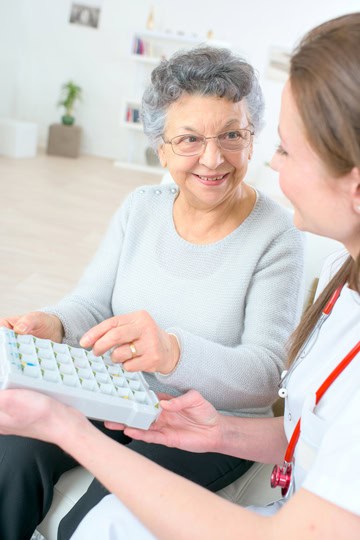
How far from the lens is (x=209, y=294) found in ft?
5.35

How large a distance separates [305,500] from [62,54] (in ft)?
28.4

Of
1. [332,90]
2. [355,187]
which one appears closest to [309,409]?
[355,187]

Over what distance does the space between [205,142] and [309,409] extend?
0.82 meters

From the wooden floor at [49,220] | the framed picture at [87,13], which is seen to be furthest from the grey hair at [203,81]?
the framed picture at [87,13]

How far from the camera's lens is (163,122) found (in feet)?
5.55

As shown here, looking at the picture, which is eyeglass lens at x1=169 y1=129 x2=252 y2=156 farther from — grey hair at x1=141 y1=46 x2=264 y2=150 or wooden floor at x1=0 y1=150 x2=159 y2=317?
wooden floor at x1=0 y1=150 x2=159 y2=317

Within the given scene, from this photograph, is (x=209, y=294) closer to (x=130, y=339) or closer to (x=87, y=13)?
(x=130, y=339)

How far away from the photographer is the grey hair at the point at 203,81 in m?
1.58

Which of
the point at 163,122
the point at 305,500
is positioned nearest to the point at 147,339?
the point at 305,500

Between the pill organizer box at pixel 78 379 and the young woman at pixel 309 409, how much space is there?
0.05m

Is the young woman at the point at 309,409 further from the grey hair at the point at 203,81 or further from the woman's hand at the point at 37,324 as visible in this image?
the grey hair at the point at 203,81

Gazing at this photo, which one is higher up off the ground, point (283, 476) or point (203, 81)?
point (203, 81)

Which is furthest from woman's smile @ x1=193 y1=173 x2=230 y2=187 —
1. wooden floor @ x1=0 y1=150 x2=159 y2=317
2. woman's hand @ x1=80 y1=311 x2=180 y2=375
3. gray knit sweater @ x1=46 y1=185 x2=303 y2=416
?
wooden floor @ x1=0 y1=150 x2=159 y2=317

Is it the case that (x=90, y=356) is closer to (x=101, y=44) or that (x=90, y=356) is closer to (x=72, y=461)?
(x=72, y=461)
